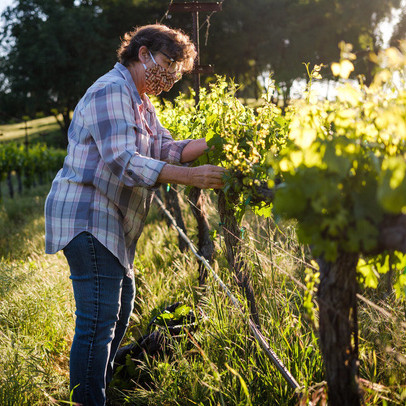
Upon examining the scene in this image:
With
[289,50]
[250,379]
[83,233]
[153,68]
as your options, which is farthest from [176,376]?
[289,50]

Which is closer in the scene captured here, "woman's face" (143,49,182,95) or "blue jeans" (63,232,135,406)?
"blue jeans" (63,232,135,406)

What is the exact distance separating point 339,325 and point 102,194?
4.46 ft

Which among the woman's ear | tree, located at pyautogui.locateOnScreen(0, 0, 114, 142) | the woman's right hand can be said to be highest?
tree, located at pyautogui.locateOnScreen(0, 0, 114, 142)

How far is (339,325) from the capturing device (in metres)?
1.50

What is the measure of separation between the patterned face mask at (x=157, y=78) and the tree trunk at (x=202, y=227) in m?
1.38

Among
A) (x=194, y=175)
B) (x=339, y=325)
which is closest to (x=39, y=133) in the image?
(x=194, y=175)

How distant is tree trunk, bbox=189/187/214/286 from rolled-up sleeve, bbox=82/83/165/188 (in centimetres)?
169

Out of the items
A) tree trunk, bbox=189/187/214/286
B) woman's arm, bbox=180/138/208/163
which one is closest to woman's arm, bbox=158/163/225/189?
woman's arm, bbox=180/138/208/163

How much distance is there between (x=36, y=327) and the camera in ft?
11.3

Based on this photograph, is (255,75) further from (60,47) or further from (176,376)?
(176,376)

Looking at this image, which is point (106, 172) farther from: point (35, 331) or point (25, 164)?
point (25, 164)

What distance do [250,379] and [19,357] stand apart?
153cm

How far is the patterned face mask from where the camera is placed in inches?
99.3

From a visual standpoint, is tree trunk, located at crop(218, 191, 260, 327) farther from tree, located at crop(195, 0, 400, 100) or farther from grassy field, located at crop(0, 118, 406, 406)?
tree, located at crop(195, 0, 400, 100)
